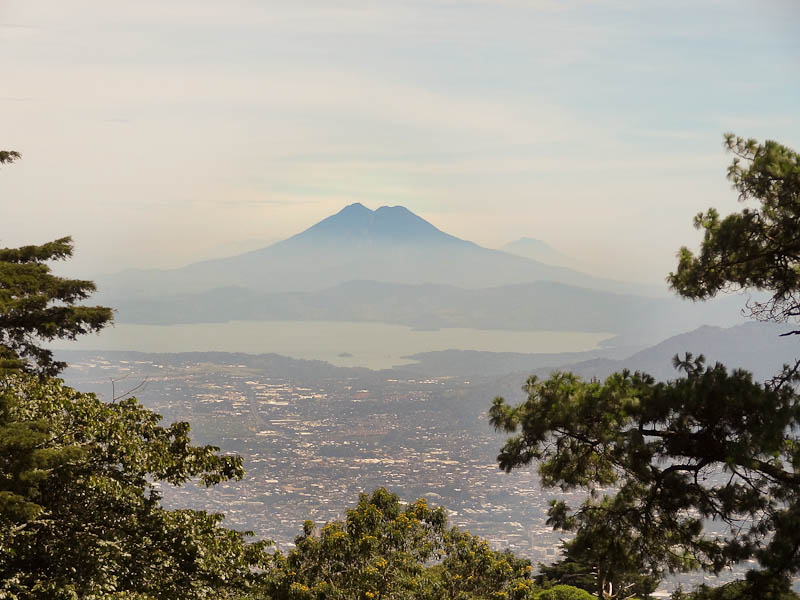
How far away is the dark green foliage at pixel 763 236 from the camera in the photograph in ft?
27.2

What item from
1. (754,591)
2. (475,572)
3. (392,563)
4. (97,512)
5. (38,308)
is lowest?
(475,572)

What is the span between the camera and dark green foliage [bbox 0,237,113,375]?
1231 centimetres

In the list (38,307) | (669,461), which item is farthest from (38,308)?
(669,461)

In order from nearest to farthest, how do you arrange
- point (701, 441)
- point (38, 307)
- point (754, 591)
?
point (754, 591) < point (701, 441) < point (38, 307)

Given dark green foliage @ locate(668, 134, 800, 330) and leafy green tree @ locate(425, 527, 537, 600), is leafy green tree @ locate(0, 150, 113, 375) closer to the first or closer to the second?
leafy green tree @ locate(425, 527, 537, 600)

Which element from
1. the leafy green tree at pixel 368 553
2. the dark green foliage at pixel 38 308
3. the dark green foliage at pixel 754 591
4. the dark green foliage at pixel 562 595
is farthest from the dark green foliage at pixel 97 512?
the dark green foliage at pixel 562 595

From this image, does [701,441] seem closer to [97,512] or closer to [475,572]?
[475,572]

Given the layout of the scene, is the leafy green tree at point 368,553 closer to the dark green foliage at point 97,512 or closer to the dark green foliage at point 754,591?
the dark green foliage at point 97,512

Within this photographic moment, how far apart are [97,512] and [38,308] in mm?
5997

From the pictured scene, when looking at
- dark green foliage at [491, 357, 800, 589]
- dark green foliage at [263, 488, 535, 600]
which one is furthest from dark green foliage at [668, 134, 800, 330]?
dark green foliage at [263, 488, 535, 600]

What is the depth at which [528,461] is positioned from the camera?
9.16 m

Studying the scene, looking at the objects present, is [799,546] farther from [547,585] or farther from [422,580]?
[547,585]

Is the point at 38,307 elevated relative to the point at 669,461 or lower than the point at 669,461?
elevated

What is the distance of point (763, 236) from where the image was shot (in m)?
8.64
